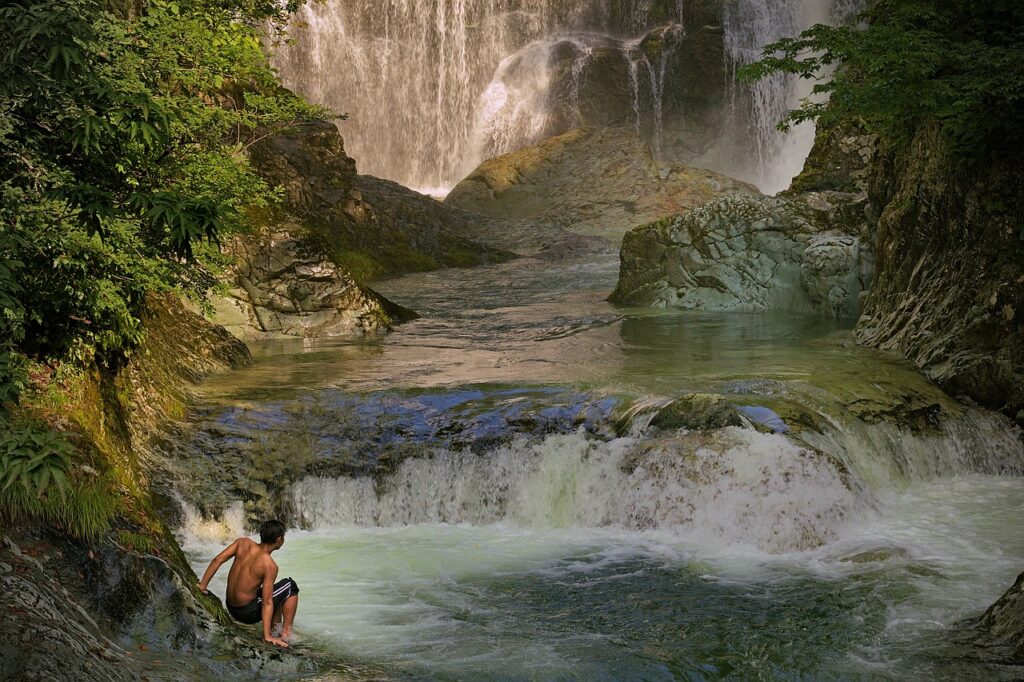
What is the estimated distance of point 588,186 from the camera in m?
32.9

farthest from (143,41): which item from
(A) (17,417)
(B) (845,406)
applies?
(B) (845,406)

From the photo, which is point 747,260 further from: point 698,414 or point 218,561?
point 218,561

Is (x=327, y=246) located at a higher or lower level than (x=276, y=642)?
higher

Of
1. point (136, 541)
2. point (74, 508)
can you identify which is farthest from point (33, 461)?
point (136, 541)

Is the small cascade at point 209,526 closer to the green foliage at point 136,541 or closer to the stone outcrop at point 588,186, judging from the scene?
the green foliage at point 136,541

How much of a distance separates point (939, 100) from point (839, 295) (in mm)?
6403

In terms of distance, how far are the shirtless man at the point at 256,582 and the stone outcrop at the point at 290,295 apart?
9.51 m

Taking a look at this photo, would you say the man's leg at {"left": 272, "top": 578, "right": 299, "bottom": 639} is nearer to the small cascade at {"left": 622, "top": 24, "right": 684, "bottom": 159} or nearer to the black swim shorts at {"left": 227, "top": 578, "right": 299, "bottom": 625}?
the black swim shorts at {"left": 227, "top": 578, "right": 299, "bottom": 625}

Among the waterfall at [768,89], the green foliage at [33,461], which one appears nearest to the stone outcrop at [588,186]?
the waterfall at [768,89]

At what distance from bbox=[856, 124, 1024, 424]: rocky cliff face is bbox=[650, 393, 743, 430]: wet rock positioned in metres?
3.38

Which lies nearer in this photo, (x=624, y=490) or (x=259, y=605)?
(x=259, y=605)

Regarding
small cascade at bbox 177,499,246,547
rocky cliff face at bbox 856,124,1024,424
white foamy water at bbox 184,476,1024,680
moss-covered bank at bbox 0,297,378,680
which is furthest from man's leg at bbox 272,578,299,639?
rocky cliff face at bbox 856,124,1024,424

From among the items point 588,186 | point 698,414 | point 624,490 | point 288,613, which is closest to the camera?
point 288,613

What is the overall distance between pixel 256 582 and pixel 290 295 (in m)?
10.4
